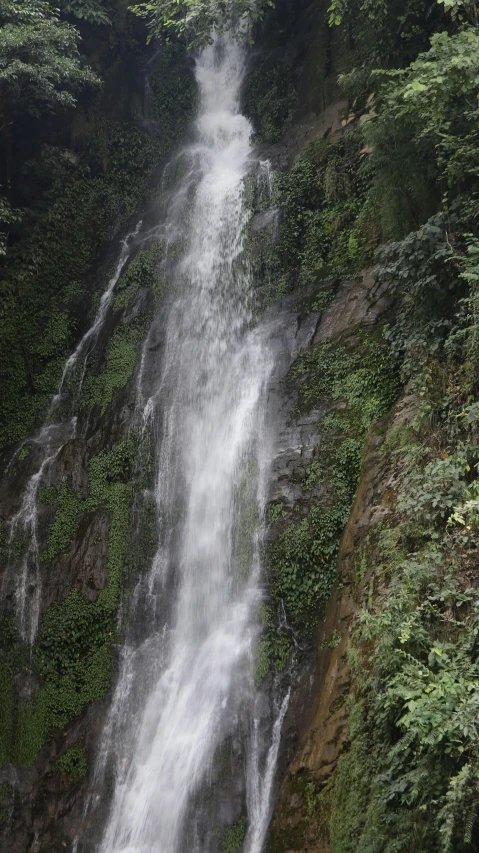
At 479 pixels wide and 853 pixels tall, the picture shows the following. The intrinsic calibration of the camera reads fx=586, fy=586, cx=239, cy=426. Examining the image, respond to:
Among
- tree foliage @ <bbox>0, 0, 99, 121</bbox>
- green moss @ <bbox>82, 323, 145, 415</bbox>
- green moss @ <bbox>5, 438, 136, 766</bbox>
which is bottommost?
green moss @ <bbox>5, 438, 136, 766</bbox>

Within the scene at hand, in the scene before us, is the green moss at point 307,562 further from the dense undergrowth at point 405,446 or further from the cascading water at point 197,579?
the cascading water at point 197,579

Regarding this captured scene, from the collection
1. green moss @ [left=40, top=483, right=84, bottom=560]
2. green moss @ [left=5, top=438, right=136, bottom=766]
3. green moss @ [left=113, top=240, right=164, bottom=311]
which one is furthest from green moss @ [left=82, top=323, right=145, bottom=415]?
green moss @ [left=5, top=438, right=136, bottom=766]

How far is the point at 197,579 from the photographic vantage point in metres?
9.27

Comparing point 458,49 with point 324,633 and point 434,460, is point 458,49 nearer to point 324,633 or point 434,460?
point 434,460

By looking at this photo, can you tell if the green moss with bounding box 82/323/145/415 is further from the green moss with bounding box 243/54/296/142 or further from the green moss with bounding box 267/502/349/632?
the green moss with bounding box 243/54/296/142

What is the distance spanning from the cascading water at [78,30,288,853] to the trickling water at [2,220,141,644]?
1824mm

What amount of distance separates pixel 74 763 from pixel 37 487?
4.79 m

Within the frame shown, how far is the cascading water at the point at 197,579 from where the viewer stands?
737cm

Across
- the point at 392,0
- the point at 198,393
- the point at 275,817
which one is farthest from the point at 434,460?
the point at 392,0

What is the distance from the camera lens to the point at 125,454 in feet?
36.4

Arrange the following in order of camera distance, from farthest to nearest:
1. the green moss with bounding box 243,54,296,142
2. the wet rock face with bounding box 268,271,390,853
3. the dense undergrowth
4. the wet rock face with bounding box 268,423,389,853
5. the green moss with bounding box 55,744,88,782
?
the green moss with bounding box 243,54,296,142 < the green moss with bounding box 55,744,88,782 < the wet rock face with bounding box 268,271,390,853 < the wet rock face with bounding box 268,423,389,853 < the dense undergrowth

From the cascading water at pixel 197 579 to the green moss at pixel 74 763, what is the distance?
0.98 ft

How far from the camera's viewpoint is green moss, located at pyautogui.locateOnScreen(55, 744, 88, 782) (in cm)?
845

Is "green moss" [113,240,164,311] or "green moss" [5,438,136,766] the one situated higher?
"green moss" [113,240,164,311]
